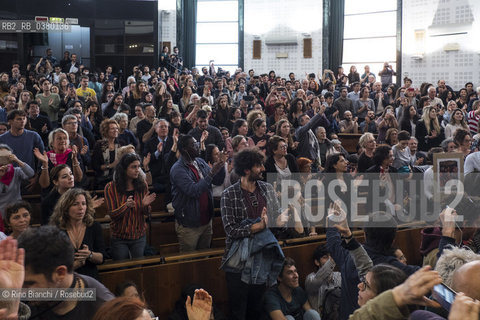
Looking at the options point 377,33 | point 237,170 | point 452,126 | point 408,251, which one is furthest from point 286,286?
point 377,33

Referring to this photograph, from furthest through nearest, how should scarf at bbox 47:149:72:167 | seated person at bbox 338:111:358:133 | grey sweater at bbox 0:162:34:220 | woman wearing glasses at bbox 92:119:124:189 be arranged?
1. seated person at bbox 338:111:358:133
2. woman wearing glasses at bbox 92:119:124:189
3. scarf at bbox 47:149:72:167
4. grey sweater at bbox 0:162:34:220

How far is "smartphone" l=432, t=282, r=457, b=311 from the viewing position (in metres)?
1.77

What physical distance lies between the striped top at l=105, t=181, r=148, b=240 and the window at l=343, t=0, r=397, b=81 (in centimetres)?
1335

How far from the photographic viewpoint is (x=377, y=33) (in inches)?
644

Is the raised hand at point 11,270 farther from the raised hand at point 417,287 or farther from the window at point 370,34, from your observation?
the window at point 370,34

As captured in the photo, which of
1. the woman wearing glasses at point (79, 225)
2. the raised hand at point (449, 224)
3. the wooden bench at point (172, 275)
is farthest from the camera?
the wooden bench at point (172, 275)

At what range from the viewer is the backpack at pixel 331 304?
4086 mm

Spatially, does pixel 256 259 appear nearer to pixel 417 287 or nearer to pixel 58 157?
pixel 417 287

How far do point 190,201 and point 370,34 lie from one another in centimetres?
1372

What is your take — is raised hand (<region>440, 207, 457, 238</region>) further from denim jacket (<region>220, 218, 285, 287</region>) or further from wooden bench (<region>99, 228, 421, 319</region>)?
wooden bench (<region>99, 228, 421, 319</region>)

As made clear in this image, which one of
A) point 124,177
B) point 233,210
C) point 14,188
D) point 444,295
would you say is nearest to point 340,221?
point 233,210

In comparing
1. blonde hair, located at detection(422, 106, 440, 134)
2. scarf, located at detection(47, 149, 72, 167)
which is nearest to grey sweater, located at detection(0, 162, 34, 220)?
scarf, located at detection(47, 149, 72, 167)

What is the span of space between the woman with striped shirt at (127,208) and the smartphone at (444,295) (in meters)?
2.72

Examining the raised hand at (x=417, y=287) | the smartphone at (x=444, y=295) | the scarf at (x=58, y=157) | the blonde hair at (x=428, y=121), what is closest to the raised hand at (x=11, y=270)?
the raised hand at (x=417, y=287)
